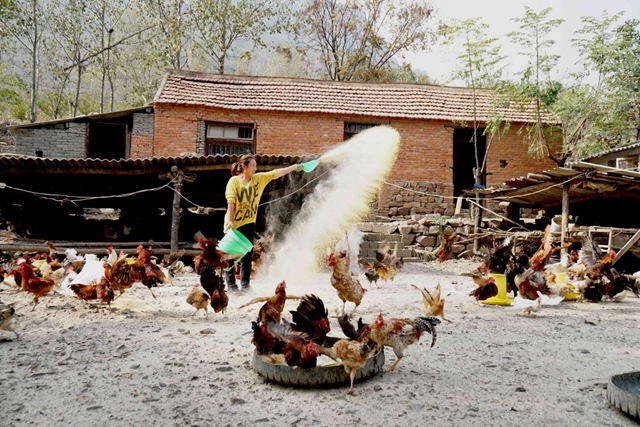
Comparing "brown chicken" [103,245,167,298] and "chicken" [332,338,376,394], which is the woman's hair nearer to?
→ "brown chicken" [103,245,167,298]

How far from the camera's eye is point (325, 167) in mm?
10242

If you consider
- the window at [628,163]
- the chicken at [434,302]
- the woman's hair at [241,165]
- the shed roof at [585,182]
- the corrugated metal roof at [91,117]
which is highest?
the corrugated metal roof at [91,117]

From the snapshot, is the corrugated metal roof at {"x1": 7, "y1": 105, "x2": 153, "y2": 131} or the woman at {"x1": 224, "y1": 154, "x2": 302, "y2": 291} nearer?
the woman at {"x1": 224, "y1": 154, "x2": 302, "y2": 291}

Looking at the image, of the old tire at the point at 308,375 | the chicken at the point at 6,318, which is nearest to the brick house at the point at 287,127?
the chicken at the point at 6,318

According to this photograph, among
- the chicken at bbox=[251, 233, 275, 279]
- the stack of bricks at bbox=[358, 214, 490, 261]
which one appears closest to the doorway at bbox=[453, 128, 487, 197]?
the stack of bricks at bbox=[358, 214, 490, 261]

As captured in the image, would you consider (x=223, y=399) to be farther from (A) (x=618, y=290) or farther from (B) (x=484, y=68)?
(B) (x=484, y=68)

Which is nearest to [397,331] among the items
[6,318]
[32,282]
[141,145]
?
[6,318]

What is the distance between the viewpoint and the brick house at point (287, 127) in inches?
662

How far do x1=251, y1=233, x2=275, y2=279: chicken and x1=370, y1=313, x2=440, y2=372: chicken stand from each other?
19.3ft

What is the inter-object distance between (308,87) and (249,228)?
13143mm

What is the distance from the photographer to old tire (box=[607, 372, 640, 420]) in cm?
274

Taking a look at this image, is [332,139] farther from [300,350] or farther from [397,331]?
[300,350]

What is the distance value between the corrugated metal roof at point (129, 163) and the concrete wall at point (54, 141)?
25.7 ft

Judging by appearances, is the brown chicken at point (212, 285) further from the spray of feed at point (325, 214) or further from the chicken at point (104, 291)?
the spray of feed at point (325, 214)
